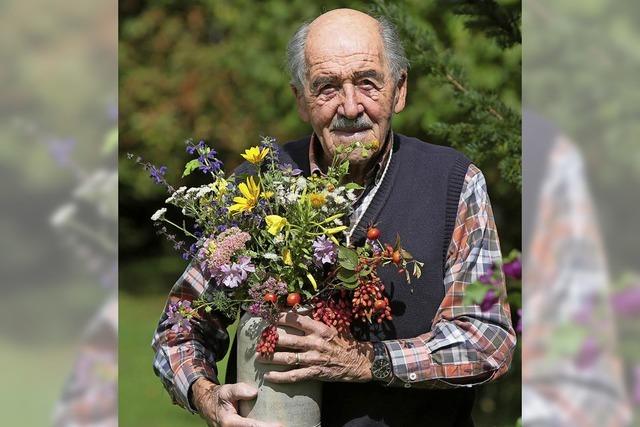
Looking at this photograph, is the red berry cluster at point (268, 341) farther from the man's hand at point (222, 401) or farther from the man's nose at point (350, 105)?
the man's nose at point (350, 105)

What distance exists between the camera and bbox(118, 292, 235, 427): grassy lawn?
702 cm

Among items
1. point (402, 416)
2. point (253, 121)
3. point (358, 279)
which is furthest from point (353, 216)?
point (253, 121)

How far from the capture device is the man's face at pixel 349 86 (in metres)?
2.47

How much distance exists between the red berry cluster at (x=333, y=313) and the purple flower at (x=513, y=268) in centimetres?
40

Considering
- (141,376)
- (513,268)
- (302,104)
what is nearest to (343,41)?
(302,104)

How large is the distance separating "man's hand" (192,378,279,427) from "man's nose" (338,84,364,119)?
2.32 ft

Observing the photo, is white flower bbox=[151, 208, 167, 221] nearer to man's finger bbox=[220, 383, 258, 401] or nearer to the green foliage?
man's finger bbox=[220, 383, 258, 401]

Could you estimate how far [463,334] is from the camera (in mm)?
2355
